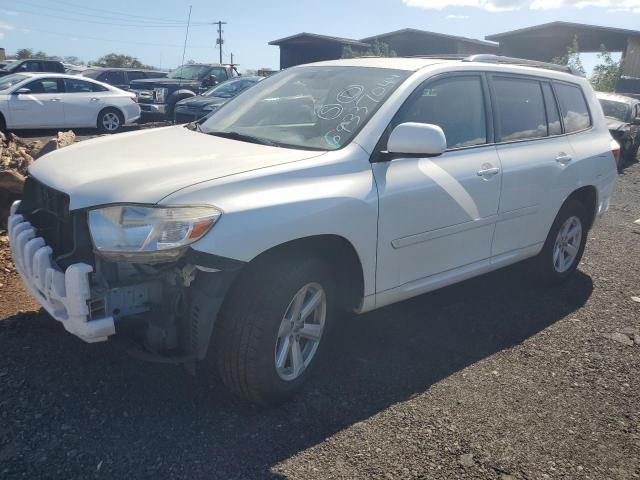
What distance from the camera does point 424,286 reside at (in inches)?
144

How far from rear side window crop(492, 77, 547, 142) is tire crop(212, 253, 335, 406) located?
1.96 meters

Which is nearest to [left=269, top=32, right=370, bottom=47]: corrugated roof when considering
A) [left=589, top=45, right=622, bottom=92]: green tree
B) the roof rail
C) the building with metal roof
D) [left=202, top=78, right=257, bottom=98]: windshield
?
the building with metal roof

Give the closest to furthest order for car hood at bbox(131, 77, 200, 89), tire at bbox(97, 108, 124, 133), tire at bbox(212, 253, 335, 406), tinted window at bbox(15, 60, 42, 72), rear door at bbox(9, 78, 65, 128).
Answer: tire at bbox(212, 253, 335, 406) < rear door at bbox(9, 78, 65, 128) < tire at bbox(97, 108, 124, 133) < car hood at bbox(131, 77, 200, 89) < tinted window at bbox(15, 60, 42, 72)

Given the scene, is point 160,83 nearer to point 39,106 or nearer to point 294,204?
point 39,106

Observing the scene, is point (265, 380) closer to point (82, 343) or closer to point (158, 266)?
point (158, 266)

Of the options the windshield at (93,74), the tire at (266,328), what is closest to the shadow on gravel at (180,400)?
the tire at (266,328)

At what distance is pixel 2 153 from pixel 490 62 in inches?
207

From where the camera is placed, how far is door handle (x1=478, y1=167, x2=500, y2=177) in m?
3.82

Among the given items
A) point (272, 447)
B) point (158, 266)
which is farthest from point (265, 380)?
point (158, 266)

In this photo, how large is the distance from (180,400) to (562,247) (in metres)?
3.58

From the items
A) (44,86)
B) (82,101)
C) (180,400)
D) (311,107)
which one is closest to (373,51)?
(82,101)

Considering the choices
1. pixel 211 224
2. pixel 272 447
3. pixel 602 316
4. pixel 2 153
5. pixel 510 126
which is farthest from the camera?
pixel 2 153

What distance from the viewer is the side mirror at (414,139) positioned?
3154mm

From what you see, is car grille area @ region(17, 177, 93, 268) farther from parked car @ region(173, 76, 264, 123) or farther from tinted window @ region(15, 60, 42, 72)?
tinted window @ region(15, 60, 42, 72)
